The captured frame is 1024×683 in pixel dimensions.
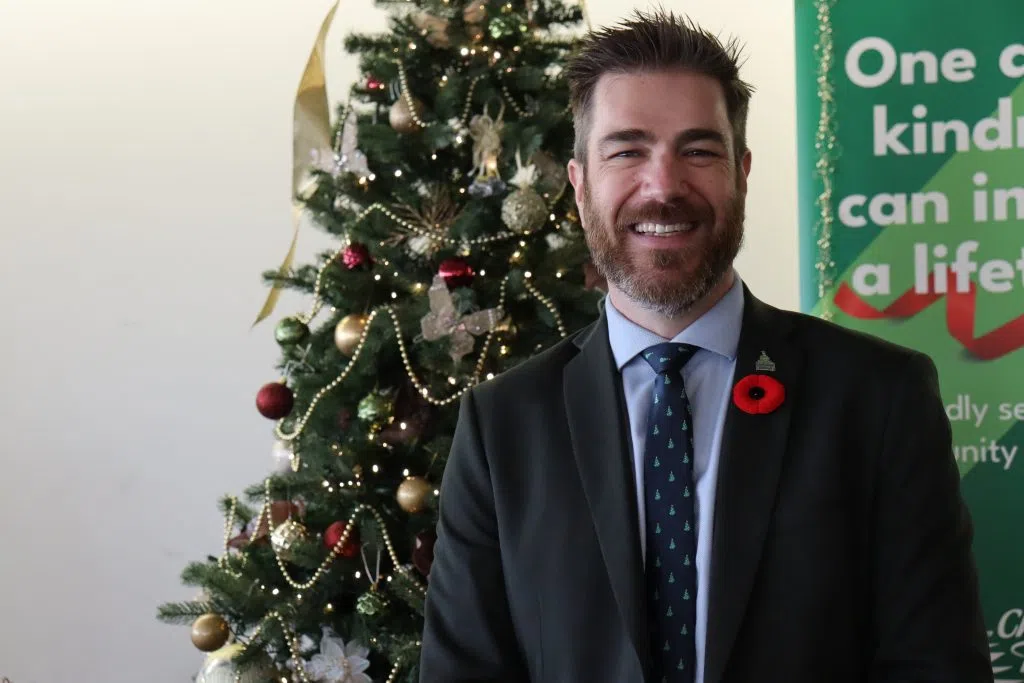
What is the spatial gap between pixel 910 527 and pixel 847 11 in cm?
160

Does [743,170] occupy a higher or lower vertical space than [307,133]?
lower

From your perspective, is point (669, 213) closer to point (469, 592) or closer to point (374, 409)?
point (469, 592)

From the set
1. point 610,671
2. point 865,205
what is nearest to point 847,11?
point 865,205

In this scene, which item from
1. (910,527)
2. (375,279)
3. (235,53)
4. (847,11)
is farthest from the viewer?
(235,53)

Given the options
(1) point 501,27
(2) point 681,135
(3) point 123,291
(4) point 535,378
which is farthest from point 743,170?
(3) point 123,291

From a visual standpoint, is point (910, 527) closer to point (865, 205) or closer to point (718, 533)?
point (718, 533)

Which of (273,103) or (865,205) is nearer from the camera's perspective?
(865,205)

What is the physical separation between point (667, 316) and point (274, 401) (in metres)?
1.20

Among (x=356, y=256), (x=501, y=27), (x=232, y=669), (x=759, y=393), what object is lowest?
(x=232, y=669)

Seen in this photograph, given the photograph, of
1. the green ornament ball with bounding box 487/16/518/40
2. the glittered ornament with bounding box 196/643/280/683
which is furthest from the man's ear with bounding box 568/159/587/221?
the glittered ornament with bounding box 196/643/280/683

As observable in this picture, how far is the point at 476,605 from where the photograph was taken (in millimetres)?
1537

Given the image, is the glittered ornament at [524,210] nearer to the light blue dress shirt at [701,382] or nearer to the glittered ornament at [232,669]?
the light blue dress shirt at [701,382]

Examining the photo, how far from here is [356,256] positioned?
2416 mm

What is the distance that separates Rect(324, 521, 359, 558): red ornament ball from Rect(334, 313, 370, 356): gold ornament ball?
36 cm
